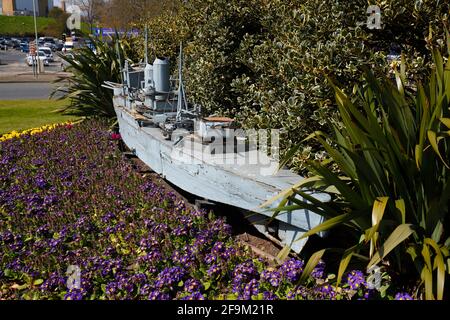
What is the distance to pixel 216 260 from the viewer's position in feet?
10.3

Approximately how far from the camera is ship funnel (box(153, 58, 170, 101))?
5.72 meters

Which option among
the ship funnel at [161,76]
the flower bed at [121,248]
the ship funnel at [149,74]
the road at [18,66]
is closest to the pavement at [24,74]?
the road at [18,66]

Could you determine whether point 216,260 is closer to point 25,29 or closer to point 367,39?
point 367,39

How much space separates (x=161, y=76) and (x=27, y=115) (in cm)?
613

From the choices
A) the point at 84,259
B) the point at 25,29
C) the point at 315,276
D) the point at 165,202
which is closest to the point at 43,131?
the point at 165,202

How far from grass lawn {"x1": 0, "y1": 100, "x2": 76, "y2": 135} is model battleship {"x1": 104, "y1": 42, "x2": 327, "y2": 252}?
4067 millimetres

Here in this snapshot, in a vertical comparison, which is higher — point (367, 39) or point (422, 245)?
point (367, 39)

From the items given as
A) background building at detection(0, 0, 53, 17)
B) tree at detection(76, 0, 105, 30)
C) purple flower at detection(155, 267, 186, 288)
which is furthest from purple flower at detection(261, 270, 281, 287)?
background building at detection(0, 0, 53, 17)

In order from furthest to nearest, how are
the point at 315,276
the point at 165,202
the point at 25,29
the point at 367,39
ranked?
the point at 25,29
the point at 165,202
the point at 367,39
the point at 315,276

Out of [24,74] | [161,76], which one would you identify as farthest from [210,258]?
[24,74]

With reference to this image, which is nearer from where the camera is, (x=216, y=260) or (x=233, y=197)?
(x=216, y=260)

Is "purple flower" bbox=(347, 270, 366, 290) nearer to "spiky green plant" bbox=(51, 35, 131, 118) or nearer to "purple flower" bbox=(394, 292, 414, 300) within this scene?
"purple flower" bbox=(394, 292, 414, 300)

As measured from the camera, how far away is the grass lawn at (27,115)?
9.20 metres

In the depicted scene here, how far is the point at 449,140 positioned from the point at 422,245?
628 mm
